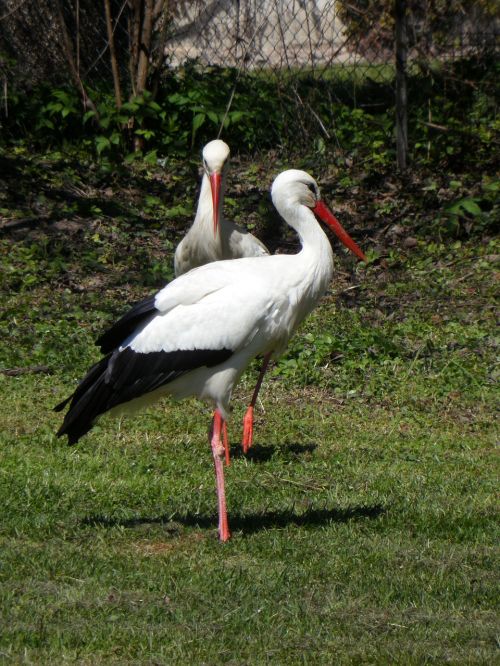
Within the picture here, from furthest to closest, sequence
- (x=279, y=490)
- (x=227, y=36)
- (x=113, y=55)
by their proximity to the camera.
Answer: (x=227, y=36) → (x=113, y=55) → (x=279, y=490)

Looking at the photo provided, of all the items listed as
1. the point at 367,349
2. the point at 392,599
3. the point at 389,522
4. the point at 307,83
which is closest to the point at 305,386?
the point at 367,349

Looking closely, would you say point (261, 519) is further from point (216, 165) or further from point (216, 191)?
point (216, 165)

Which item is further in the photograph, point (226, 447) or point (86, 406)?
point (226, 447)

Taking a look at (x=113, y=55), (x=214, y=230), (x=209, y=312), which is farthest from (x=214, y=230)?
(x=113, y=55)

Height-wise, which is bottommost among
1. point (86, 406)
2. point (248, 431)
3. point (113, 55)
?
point (248, 431)

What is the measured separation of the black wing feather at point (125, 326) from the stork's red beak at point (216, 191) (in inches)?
84.3

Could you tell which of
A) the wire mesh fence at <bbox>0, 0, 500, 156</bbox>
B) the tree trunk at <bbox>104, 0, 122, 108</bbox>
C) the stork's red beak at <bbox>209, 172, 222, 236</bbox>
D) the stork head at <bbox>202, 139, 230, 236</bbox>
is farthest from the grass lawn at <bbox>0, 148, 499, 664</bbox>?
the wire mesh fence at <bbox>0, 0, 500, 156</bbox>

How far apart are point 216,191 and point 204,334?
243 cm

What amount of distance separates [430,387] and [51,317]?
8.97 ft

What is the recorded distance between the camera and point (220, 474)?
15.4 ft

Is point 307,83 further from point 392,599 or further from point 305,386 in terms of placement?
point 392,599

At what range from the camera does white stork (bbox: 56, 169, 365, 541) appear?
15.3 ft

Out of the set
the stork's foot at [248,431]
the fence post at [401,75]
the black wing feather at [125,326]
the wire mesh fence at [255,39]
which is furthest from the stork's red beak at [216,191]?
the wire mesh fence at [255,39]

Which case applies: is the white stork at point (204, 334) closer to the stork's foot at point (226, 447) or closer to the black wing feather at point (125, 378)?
the black wing feather at point (125, 378)
